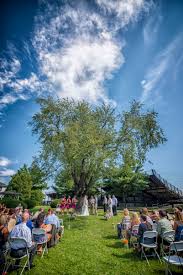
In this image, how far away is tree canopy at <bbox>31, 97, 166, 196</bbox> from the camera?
18.9 m

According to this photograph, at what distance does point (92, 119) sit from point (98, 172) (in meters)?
5.38

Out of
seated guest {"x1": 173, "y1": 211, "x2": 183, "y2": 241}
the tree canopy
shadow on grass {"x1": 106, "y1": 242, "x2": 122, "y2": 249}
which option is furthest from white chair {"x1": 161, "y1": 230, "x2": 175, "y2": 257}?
the tree canopy

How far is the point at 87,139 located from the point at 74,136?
172 cm

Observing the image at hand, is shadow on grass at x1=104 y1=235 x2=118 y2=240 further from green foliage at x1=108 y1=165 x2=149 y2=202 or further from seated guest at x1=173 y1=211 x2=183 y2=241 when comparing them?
green foliage at x1=108 y1=165 x2=149 y2=202

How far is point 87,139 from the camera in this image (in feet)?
58.1

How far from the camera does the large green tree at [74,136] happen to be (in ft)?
62.7

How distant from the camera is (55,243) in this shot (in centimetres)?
973

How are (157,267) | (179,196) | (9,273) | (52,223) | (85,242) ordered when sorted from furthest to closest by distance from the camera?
1. (179,196)
2. (85,242)
3. (52,223)
4. (157,267)
5. (9,273)

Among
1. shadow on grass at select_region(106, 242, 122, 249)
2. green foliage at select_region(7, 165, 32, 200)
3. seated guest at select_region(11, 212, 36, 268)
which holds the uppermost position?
green foliage at select_region(7, 165, 32, 200)

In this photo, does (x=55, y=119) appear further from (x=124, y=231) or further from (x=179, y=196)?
(x=179, y=196)

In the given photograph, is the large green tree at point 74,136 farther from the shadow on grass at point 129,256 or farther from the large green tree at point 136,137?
the shadow on grass at point 129,256

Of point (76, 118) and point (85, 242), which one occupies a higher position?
point (76, 118)

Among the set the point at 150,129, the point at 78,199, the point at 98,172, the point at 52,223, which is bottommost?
the point at 52,223

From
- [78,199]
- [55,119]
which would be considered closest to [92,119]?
[55,119]
